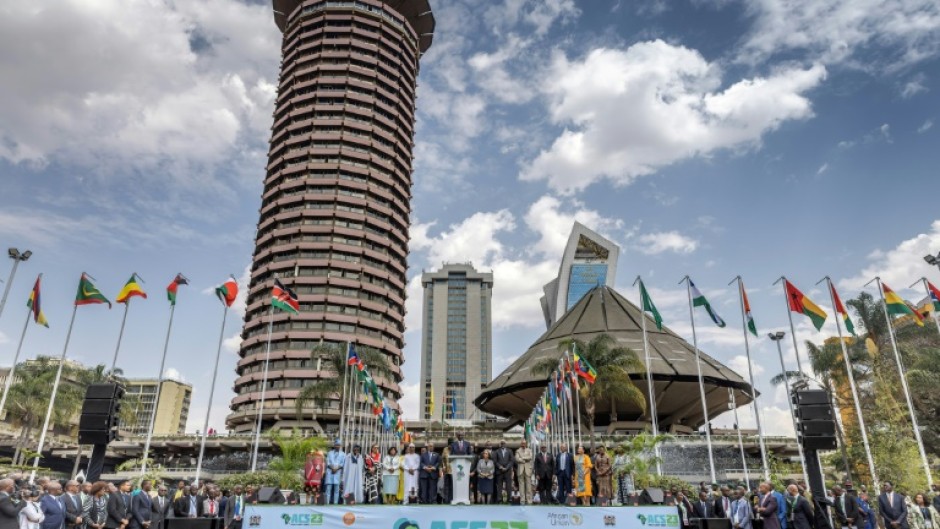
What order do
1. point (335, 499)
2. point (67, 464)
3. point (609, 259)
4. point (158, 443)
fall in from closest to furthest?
point (335, 499)
point (158, 443)
point (67, 464)
point (609, 259)

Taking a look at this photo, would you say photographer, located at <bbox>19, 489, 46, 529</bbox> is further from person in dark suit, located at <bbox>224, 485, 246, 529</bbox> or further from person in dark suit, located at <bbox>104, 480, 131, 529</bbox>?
person in dark suit, located at <bbox>224, 485, 246, 529</bbox>

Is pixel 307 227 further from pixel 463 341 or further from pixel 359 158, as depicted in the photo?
pixel 463 341

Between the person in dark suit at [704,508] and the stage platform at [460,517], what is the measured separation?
406 cm

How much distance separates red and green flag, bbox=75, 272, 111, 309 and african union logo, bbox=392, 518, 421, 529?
2200cm

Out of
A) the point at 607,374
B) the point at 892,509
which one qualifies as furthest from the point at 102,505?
the point at 607,374

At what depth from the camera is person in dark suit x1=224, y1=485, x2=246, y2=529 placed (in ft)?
50.8

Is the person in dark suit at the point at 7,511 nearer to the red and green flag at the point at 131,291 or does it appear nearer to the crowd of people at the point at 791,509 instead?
the crowd of people at the point at 791,509

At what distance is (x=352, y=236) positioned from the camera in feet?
257

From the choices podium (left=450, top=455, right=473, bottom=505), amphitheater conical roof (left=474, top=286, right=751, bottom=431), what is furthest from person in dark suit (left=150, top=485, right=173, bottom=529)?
amphitheater conical roof (left=474, top=286, right=751, bottom=431)

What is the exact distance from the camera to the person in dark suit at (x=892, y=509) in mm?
15469

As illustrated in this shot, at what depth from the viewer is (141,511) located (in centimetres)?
1375

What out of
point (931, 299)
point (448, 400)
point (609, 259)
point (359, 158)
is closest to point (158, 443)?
point (359, 158)

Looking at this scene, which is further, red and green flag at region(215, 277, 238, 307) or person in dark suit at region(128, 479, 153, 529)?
red and green flag at region(215, 277, 238, 307)

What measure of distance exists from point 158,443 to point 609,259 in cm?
7942
